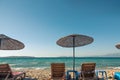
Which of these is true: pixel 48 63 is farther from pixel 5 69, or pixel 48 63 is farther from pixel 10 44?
pixel 5 69

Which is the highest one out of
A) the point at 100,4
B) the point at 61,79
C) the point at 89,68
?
the point at 100,4

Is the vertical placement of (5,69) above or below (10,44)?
below

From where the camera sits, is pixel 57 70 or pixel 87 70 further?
pixel 57 70

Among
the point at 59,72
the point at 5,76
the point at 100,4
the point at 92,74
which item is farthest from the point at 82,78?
the point at 100,4

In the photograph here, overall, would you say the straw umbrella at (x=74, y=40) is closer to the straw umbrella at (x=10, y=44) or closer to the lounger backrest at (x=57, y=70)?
the lounger backrest at (x=57, y=70)

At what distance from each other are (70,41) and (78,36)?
0.74 metres

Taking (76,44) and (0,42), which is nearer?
(0,42)

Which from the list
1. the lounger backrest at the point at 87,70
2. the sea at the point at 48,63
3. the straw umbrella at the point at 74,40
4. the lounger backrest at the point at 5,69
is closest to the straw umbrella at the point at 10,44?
the lounger backrest at the point at 5,69

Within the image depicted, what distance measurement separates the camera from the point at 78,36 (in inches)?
323

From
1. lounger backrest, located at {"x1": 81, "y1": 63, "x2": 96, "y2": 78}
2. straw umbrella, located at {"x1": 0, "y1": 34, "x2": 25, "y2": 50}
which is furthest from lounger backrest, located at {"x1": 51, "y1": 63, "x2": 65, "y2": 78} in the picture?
straw umbrella, located at {"x1": 0, "y1": 34, "x2": 25, "y2": 50}

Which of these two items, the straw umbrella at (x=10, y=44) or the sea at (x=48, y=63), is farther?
the sea at (x=48, y=63)

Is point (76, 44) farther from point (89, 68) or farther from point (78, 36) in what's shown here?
point (89, 68)

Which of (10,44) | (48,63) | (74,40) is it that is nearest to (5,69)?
(10,44)

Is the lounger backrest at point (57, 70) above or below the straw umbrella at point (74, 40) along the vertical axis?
below
